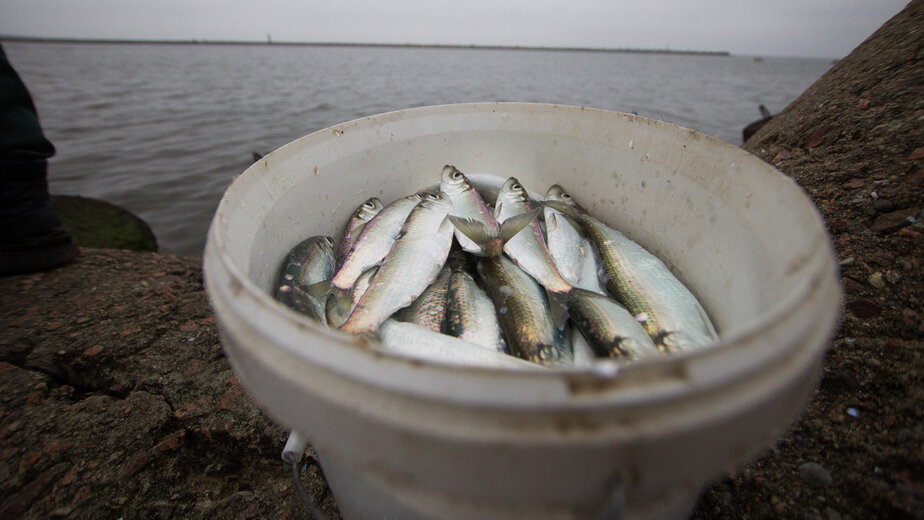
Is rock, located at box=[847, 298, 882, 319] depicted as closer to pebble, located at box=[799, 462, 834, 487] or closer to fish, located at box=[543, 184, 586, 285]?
pebble, located at box=[799, 462, 834, 487]

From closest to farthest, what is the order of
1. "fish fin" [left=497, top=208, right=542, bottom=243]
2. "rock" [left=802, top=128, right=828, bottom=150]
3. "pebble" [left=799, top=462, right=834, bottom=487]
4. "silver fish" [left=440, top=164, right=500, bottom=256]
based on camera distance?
"pebble" [left=799, top=462, right=834, bottom=487] < "fish fin" [left=497, top=208, right=542, bottom=243] < "silver fish" [left=440, top=164, right=500, bottom=256] < "rock" [left=802, top=128, right=828, bottom=150]

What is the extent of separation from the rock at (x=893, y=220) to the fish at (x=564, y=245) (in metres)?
1.55

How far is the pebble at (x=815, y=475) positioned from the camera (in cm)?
147

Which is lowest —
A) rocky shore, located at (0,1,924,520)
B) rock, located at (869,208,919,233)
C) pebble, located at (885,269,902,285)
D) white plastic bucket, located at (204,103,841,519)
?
rocky shore, located at (0,1,924,520)

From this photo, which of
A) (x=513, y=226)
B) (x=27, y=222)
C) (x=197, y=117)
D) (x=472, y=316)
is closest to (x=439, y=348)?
(x=472, y=316)

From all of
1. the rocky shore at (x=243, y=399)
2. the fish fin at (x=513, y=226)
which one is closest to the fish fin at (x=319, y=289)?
the rocky shore at (x=243, y=399)

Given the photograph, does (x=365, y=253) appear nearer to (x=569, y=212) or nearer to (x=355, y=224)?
(x=355, y=224)

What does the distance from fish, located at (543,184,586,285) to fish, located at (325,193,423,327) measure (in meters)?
0.84

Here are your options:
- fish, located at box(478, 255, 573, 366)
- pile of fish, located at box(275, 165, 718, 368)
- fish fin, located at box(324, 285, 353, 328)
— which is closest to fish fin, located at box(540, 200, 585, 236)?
pile of fish, located at box(275, 165, 718, 368)

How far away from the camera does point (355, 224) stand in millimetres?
2457

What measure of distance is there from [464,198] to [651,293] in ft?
4.10

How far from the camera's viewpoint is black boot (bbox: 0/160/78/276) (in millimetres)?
2844

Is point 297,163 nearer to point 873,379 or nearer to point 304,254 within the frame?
point 304,254

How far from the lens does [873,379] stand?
1.66m
